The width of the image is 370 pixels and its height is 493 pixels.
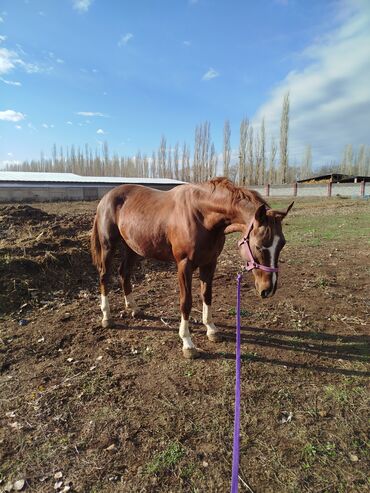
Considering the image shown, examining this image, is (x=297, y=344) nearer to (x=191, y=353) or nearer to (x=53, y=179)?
(x=191, y=353)

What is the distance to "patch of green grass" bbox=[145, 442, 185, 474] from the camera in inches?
83.7

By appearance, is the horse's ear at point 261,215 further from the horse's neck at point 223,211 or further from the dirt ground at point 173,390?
the dirt ground at point 173,390

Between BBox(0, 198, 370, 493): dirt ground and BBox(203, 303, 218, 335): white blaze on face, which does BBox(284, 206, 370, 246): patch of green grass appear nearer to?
BBox(0, 198, 370, 493): dirt ground

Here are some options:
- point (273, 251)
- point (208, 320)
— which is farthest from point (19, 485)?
point (273, 251)

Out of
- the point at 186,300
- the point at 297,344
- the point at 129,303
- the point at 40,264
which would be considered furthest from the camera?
the point at 40,264

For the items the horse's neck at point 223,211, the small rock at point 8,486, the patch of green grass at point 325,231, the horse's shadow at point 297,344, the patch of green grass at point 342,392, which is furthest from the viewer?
the patch of green grass at point 325,231

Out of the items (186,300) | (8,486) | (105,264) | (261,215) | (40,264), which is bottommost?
(8,486)

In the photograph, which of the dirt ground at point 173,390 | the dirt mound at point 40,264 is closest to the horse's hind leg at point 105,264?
the dirt ground at point 173,390

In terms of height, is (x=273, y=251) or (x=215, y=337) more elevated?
(x=273, y=251)

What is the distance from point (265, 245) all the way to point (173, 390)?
174cm

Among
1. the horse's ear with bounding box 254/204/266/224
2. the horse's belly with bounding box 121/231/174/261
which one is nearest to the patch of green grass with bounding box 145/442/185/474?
the horse's ear with bounding box 254/204/266/224

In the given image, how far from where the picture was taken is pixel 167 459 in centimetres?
221

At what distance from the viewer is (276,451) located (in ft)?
7.45

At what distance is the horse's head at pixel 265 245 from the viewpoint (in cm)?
278
